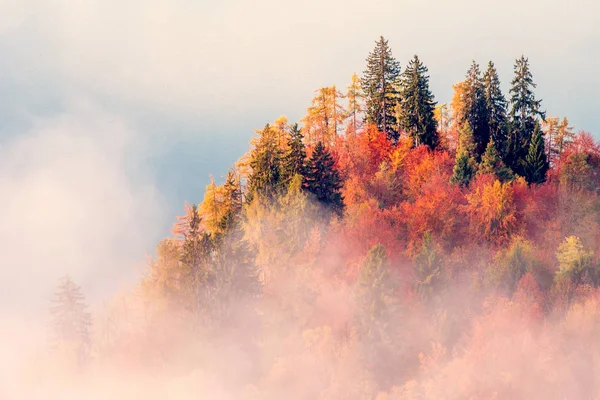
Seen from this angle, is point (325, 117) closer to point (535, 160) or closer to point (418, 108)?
point (418, 108)

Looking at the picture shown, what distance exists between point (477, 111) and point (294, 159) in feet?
90.2

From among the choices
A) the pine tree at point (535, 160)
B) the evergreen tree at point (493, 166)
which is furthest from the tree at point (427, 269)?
the pine tree at point (535, 160)

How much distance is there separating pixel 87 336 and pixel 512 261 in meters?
50.1

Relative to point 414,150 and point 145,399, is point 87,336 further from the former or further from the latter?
point 414,150

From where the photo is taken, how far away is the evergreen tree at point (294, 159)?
301 ft

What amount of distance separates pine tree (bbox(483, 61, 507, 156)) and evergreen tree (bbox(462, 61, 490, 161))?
1.71 feet

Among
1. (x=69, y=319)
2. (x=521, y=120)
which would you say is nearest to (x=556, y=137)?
(x=521, y=120)

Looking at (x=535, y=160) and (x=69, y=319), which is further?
(x=535, y=160)

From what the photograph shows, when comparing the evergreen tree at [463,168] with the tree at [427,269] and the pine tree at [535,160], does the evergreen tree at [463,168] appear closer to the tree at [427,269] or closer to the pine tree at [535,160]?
the pine tree at [535,160]

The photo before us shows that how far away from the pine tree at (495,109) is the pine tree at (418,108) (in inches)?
272

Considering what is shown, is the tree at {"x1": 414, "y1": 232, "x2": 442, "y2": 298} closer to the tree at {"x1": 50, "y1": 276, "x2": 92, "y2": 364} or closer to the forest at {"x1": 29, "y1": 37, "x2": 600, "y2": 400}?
the forest at {"x1": 29, "y1": 37, "x2": 600, "y2": 400}

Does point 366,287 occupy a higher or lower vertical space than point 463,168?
lower

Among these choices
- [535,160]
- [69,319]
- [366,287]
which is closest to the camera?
[366,287]

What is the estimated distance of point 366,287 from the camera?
87.5 meters
